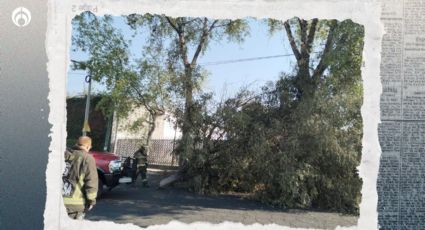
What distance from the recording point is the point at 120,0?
445 cm

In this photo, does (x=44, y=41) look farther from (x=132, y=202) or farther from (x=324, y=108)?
(x=324, y=108)

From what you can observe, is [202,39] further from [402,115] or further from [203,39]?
[402,115]

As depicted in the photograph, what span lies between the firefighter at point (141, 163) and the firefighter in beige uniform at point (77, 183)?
134cm

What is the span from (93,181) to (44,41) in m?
1.73

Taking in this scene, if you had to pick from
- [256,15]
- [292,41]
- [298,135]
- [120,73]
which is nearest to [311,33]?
[292,41]

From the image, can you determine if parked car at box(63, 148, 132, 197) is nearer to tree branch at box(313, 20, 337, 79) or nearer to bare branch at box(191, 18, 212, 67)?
bare branch at box(191, 18, 212, 67)

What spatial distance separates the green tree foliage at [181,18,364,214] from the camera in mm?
5629

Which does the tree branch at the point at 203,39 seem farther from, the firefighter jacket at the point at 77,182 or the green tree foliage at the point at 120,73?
the firefighter jacket at the point at 77,182

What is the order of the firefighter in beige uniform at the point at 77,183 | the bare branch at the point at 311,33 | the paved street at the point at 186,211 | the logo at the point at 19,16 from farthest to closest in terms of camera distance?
1. the bare branch at the point at 311,33
2. the paved street at the point at 186,211
3. the firefighter in beige uniform at the point at 77,183
4. the logo at the point at 19,16

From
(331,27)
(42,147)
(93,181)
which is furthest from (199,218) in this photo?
(331,27)

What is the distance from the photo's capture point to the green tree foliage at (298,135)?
5629 mm

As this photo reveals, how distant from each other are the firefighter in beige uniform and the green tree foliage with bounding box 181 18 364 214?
220 cm

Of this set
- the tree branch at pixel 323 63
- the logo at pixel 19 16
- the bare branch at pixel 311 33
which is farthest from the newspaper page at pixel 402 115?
the logo at pixel 19 16

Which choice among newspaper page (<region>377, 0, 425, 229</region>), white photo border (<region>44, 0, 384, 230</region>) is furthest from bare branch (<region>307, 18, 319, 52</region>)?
newspaper page (<region>377, 0, 425, 229</region>)
